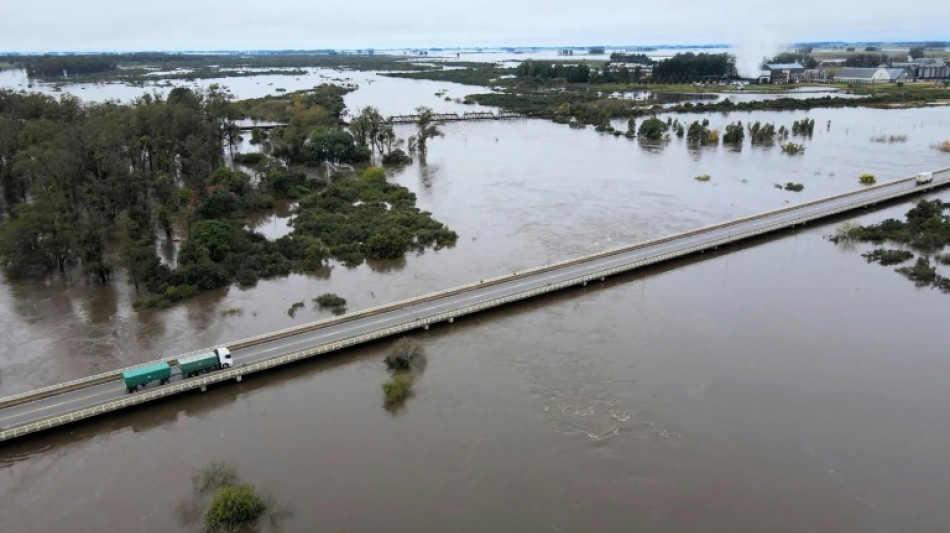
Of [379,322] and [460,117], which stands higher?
[460,117]

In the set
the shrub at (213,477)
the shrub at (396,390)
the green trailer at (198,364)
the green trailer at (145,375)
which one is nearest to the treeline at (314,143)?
the green trailer at (198,364)

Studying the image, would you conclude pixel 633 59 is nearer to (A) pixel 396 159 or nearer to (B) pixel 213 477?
(A) pixel 396 159

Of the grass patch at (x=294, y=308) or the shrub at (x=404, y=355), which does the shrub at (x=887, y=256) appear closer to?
the shrub at (x=404, y=355)

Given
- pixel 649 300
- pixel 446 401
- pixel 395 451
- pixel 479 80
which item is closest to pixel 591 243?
pixel 649 300

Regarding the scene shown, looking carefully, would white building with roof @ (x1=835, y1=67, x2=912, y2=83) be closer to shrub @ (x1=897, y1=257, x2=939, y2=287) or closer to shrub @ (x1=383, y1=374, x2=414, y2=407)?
shrub @ (x1=897, y1=257, x2=939, y2=287)

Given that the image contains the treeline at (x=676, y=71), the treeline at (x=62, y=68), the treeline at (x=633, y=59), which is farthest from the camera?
the treeline at (x=633, y=59)

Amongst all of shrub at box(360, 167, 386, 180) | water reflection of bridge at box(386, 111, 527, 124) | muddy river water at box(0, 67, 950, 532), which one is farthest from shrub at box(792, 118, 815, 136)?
shrub at box(360, 167, 386, 180)

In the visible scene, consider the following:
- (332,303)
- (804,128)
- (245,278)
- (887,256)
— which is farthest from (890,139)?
(245,278)
